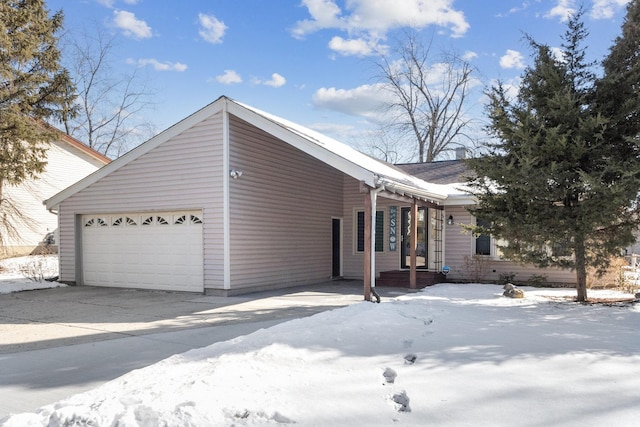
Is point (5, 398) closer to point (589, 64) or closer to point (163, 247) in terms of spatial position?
point (163, 247)

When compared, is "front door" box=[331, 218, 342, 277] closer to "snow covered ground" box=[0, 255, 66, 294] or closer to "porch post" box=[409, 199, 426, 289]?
"porch post" box=[409, 199, 426, 289]

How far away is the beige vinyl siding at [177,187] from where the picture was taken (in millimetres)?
10219

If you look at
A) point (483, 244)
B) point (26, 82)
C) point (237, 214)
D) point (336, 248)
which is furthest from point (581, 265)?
point (26, 82)

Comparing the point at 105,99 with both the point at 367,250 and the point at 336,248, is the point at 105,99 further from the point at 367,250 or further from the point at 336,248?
the point at 367,250

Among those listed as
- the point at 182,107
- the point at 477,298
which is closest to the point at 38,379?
the point at 477,298

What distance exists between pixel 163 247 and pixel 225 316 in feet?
14.6

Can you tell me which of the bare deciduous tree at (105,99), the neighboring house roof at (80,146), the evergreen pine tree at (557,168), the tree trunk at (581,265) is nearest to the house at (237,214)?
the evergreen pine tree at (557,168)

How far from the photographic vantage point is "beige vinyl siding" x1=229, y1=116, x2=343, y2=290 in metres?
10.4

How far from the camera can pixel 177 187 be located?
10.8m

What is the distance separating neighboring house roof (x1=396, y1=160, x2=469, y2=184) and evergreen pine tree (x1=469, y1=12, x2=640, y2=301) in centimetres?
604

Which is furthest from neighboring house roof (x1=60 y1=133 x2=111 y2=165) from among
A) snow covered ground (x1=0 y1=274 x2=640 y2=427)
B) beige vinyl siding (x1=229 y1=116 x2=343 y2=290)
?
snow covered ground (x1=0 y1=274 x2=640 y2=427)

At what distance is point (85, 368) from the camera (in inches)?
184

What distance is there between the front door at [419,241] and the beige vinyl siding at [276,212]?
86.3 inches

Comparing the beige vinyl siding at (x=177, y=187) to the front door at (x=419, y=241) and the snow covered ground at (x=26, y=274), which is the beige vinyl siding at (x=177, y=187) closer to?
the snow covered ground at (x=26, y=274)
